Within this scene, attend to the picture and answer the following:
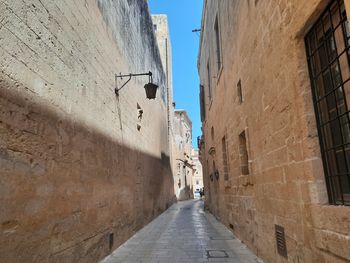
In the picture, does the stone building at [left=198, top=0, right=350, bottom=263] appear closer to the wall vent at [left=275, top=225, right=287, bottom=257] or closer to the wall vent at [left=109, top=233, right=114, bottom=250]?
the wall vent at [left=275, top=225, right=287, bottom=257]

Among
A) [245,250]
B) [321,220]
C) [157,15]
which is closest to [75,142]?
[321,220]

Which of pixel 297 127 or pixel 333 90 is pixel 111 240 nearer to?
pixel 297 127

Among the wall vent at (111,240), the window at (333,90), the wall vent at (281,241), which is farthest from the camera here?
the wall vent at (111,240)

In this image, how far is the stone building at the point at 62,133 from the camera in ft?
9.11

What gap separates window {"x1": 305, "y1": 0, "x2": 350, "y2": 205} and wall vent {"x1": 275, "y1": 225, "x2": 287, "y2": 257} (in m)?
1.20

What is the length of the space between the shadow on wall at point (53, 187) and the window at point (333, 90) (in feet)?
9.37

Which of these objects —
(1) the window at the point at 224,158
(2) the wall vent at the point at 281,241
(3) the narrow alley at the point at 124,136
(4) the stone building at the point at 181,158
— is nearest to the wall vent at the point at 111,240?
(3) the narrow alley at the point at 124,136

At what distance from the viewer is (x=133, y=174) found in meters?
Answer: 7.86

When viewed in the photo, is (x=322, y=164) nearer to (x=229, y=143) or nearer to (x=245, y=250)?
(x=245, y=250)

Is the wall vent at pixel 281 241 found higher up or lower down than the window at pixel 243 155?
lower down

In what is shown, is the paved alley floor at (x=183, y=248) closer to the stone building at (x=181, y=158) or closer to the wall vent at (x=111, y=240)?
the wall vent at (x=111, y=240)

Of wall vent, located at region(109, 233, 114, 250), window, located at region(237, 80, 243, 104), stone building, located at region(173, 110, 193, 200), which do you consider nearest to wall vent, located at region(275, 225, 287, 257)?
window, located at region(237, 80, 243, 104)

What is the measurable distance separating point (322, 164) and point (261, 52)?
6.54ft

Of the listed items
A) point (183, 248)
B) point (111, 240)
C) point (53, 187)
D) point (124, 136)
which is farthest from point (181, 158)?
point (53, 187)
